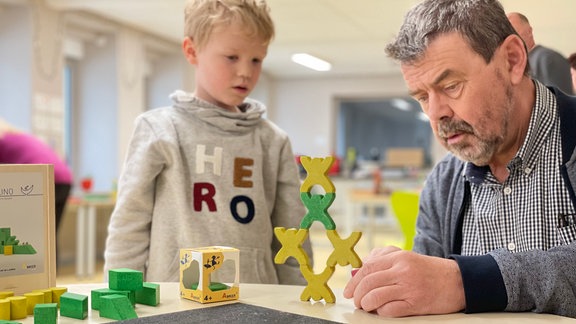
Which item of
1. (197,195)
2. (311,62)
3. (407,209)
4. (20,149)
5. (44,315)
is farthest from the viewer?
(311,62)

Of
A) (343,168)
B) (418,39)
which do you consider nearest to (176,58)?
(343,168)

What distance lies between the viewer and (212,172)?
165 centimetres

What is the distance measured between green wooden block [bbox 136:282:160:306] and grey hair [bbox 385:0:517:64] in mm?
614

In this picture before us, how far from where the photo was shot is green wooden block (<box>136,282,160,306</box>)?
1022mm

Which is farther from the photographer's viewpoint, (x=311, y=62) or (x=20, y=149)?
(x=311, y=62)

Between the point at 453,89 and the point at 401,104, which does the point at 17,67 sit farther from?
the point at 401,104

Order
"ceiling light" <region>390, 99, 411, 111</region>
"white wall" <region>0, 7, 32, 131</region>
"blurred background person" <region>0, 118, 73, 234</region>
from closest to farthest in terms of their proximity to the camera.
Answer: "blurred background person" <region>0, 118, 73, 234</region> → "white wall" <region>0, 7, 32, 131</region> → "ceiling light" <region>390, 99, 411, 111</region>

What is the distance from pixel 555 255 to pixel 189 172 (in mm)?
900

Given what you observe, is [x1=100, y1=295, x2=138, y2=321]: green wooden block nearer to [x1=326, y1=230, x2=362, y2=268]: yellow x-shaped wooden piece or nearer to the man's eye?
[x1=326, y1=230, x2=362, y2=268]: yellow x-shaped wooden piece

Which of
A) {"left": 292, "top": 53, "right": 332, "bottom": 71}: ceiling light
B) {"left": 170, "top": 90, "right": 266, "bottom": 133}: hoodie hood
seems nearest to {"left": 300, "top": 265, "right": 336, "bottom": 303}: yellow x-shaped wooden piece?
{"left": 170, "top": 90, "right": 266, "bottom": 133}: hoodie hood

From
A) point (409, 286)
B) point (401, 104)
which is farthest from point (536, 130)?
point (401, 104)

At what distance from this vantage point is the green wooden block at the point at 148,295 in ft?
3.35

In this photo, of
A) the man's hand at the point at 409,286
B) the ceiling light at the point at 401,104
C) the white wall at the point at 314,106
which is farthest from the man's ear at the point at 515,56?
the ceiling light at the point at 401,104

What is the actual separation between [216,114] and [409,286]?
0.87 metres
